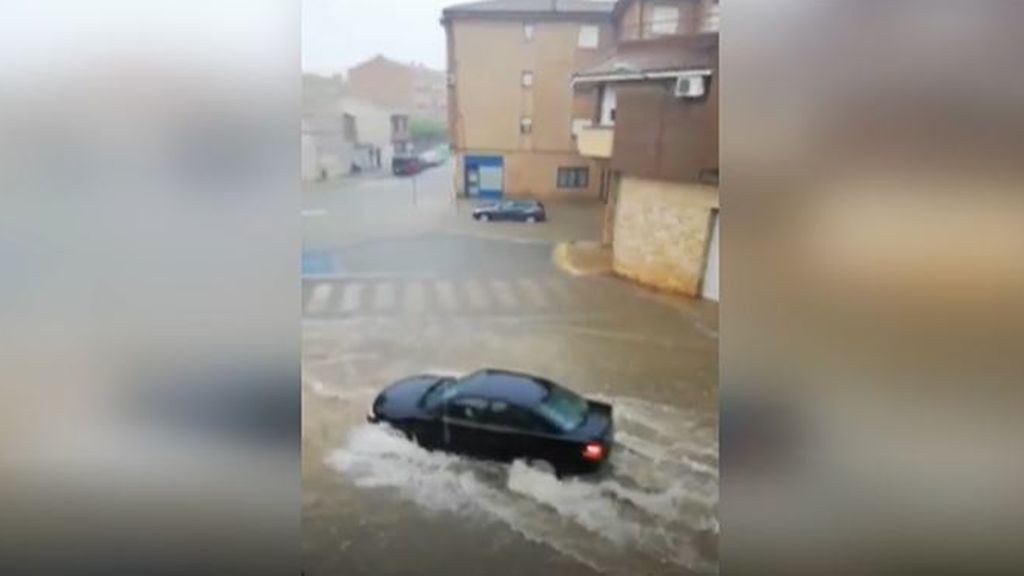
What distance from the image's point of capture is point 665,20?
1.33m

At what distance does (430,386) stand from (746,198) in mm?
732

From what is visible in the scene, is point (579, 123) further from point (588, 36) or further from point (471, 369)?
point (471, 369)

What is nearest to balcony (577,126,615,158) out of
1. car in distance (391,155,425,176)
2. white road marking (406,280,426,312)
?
car in distance (391,155,425,176)

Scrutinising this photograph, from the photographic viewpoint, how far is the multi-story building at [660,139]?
4.40 feet

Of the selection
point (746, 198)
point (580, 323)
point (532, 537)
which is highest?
point (746, 198)

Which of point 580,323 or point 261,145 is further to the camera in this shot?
point 580,323

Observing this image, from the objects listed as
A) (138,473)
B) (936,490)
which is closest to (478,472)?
(138,473)

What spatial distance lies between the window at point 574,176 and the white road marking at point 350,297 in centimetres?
47

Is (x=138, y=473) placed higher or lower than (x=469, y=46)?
lower

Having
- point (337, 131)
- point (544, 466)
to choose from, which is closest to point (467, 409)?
point (544, 466)

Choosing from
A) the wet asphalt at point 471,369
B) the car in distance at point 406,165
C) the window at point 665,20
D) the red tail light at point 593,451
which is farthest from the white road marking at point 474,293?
the window at point 665,20

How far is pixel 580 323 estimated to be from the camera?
1425mm

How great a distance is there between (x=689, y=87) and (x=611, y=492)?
2.68 ft

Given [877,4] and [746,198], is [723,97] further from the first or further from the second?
Result: [877,4]
